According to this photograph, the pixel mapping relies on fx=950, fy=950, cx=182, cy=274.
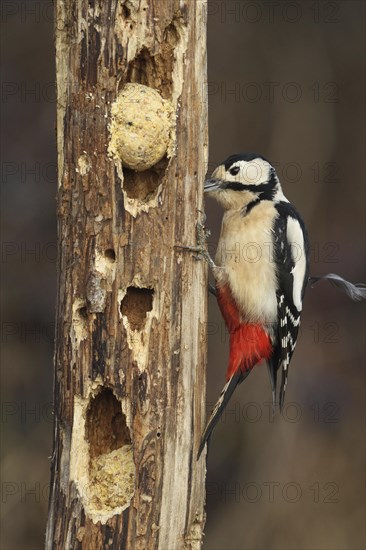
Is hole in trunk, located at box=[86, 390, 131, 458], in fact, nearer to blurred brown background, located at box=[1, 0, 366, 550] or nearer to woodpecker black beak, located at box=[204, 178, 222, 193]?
woodpecker black beak, located at box=[204, 178, 222, 193]

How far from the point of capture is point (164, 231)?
304 cm

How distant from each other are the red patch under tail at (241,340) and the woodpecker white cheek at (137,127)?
1022mm

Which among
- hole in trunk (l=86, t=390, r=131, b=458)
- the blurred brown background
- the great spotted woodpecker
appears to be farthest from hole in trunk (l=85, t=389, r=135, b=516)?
the blurred brown background

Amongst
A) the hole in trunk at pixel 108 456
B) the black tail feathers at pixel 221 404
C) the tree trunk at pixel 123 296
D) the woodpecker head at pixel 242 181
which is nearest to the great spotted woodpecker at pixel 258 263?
the woodpecker head at pixel 242 181

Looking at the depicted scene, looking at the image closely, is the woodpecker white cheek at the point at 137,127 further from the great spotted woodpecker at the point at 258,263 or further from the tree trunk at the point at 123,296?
the great spotted woodpecker at the point at 258,263

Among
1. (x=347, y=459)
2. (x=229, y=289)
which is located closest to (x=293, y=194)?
(x=347, y=459)

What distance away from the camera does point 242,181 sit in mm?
3863

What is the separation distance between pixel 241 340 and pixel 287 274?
1.12ft

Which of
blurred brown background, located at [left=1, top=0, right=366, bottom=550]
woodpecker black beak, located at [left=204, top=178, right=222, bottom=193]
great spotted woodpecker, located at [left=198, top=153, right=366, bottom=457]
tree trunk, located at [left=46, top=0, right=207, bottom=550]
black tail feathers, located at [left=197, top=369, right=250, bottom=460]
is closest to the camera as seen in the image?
tree trunk, located at [left=46, top=0, right=207, bottom=550]

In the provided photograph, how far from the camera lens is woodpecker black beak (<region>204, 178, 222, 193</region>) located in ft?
12.2

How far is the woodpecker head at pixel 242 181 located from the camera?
150 inches

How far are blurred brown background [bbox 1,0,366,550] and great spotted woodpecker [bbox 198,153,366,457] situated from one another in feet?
6.78

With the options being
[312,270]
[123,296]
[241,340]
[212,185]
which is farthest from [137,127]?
[312,270]

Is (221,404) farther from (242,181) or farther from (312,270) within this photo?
(312,270)
